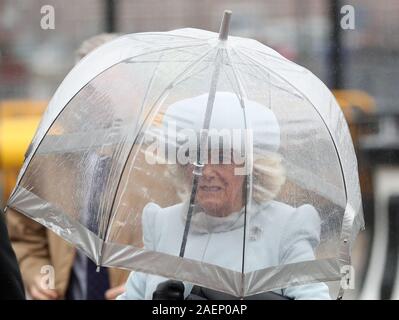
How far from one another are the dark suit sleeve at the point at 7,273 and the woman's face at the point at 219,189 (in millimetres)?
469

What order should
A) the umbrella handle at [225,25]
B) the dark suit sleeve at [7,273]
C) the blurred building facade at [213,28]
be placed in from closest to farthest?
1. the dark suit sleeve at [7,273]
2. the umbrella handle at [225,25]
3. the blurred building facade at [213,28]

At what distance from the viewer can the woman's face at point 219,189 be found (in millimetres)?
2506

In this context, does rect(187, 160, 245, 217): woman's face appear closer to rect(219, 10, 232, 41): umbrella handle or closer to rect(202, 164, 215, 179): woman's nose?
rect(202, 164, 215, 179): woman's nose

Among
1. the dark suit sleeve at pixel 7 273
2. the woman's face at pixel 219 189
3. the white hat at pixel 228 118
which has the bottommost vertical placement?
the dark suit sleeve at pixel 7 273

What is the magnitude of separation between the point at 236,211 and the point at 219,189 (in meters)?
0.06

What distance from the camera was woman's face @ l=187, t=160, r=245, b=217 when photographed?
251cm

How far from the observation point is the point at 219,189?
8.27 feet

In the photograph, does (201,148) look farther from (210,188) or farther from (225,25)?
(225,25)

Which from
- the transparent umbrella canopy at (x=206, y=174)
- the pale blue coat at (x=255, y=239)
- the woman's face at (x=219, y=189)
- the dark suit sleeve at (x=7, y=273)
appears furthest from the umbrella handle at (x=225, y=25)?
the dark suit sleeve at (x=7, y=273)

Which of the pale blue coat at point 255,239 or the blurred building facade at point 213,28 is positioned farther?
the blurred building facade at point 213,28

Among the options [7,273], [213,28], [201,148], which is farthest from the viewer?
[213,28]

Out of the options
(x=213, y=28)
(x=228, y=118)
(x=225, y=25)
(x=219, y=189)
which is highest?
(x=213, y=28)

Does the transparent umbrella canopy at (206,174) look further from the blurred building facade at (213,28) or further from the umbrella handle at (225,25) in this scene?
the blurred building facade at (213,28)

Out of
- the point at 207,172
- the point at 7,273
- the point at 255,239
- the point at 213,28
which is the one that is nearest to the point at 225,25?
the point at 207,172
